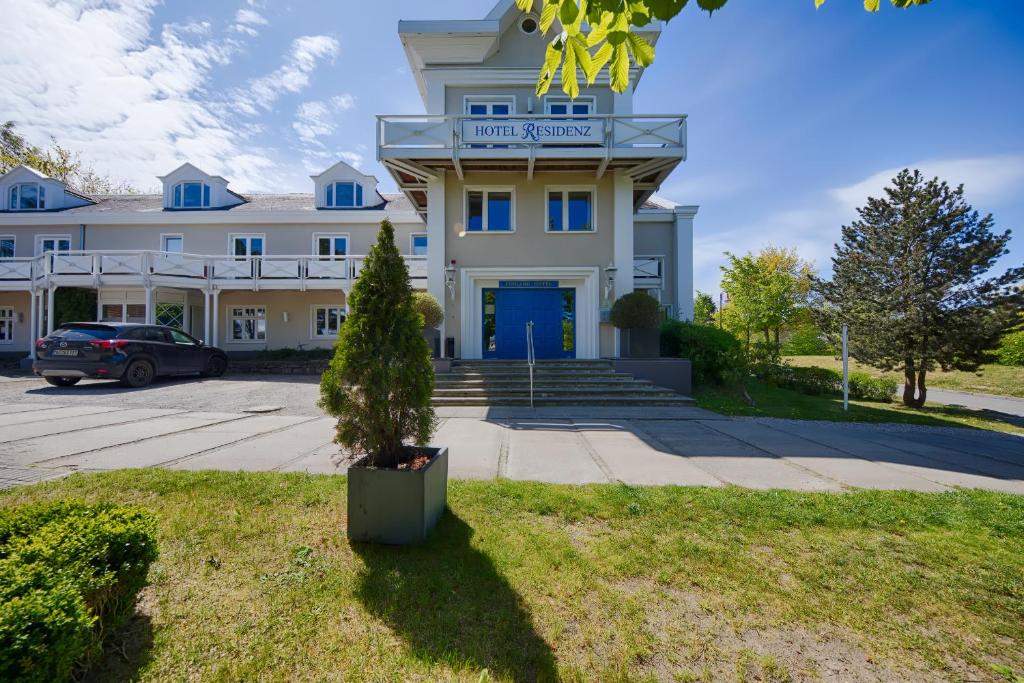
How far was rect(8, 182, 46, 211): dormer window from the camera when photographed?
876 inches

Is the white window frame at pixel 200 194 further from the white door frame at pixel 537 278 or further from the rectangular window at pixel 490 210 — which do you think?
the white door frame at pixel 537 278

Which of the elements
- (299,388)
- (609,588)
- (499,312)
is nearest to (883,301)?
(499,312)

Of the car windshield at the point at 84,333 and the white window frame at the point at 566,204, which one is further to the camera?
the white window frame at the point at 566,204

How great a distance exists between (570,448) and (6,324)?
1190 inches

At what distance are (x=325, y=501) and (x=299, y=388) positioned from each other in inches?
394

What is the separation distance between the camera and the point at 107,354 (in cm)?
1124

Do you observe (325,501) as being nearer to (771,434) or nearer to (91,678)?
(91,678)

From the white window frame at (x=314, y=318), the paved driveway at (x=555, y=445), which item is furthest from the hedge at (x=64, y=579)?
the white window frame at (x=314, y=318)

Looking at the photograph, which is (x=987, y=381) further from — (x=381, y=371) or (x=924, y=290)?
(x=381, y=371)

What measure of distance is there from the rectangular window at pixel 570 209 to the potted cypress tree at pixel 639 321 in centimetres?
291

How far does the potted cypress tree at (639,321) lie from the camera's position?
12.4 metres

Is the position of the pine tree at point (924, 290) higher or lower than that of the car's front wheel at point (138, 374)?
higher

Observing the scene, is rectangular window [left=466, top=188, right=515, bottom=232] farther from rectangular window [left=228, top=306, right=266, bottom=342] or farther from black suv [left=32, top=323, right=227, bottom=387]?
rectangular window [left=228, top=306, right=266, bottom=342]

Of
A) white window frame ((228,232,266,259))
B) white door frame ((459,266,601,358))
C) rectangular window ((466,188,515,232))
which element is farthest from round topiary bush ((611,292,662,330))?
white window frame ((228,232,266,259))
